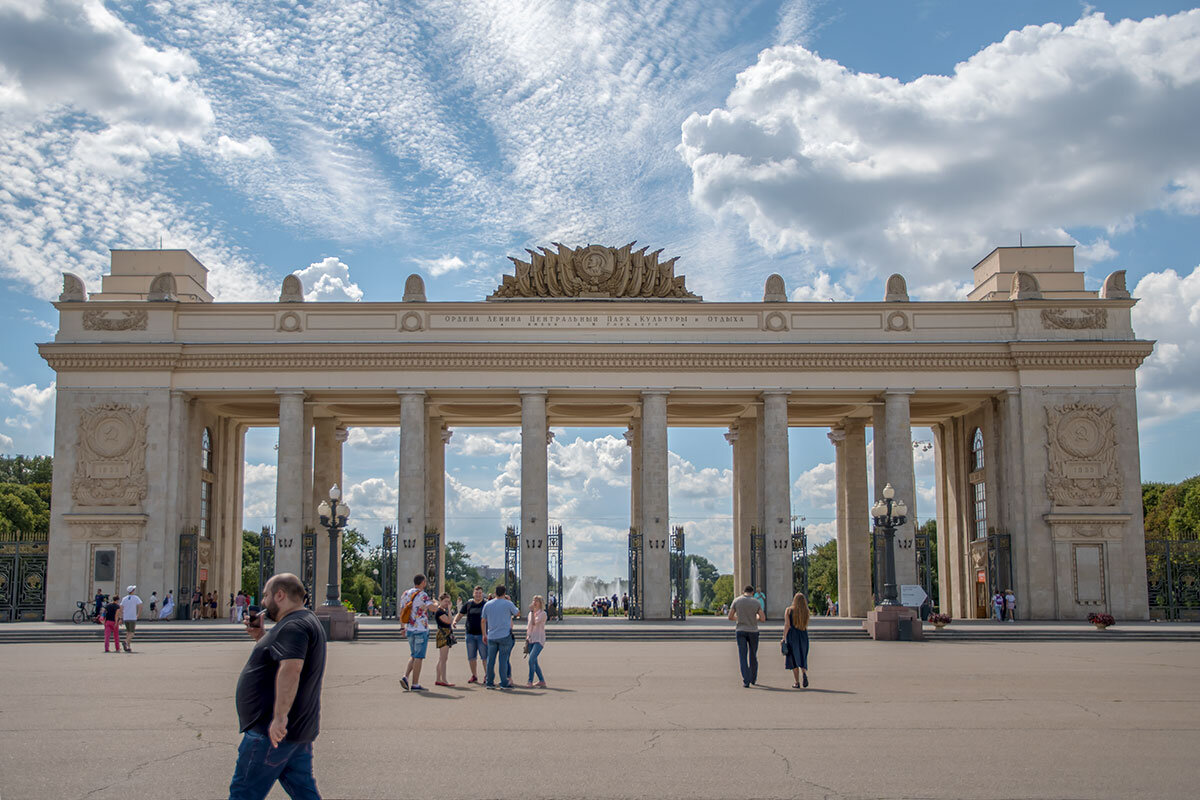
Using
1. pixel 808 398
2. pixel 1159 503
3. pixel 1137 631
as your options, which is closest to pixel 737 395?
pixel 808 398

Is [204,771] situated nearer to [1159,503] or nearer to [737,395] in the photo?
[737,395]

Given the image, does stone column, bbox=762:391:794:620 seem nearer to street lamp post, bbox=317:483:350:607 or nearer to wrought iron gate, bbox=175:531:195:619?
street lamp post, bbox=317:483:350:607

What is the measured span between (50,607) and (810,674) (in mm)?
32352

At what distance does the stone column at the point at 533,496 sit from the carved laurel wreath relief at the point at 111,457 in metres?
14.1

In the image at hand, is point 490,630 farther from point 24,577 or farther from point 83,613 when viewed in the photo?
point 24,577

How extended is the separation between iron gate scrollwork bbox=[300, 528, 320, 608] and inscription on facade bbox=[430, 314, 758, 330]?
9.46 meters

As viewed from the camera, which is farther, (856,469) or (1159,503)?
(1159,503)

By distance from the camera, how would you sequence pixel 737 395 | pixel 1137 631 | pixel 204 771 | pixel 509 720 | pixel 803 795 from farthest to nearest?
1. pixel 737 395
2. pixel 1137 631
3. pixel 509 720
4. pixel 204 771
5. pixel 803 795

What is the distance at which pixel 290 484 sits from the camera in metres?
43.1

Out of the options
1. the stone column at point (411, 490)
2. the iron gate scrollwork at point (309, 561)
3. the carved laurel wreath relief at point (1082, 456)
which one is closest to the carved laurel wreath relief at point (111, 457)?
the iron gate scrollwork at point (309, 561)

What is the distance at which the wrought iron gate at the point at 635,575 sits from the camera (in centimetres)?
4459

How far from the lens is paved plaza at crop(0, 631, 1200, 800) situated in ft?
31.8

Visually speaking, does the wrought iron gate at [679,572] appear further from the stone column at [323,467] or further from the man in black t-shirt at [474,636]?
the man in black t-shirt at [474,636]

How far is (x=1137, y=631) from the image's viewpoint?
33906mm
